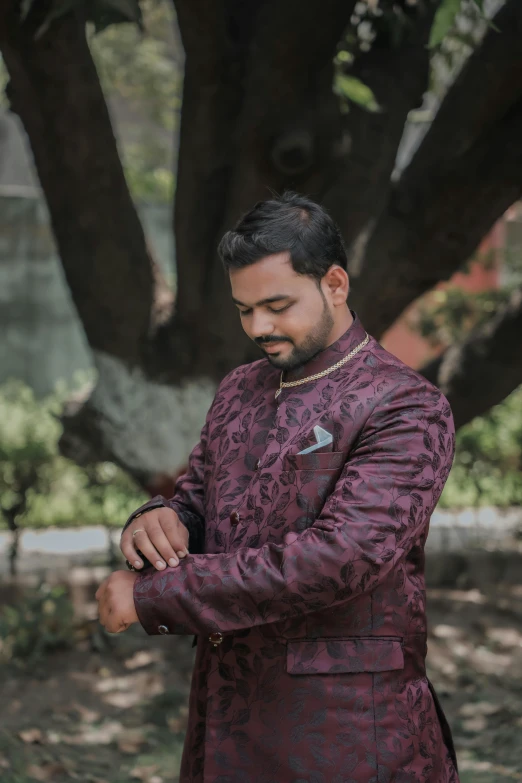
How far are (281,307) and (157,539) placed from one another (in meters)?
0.55

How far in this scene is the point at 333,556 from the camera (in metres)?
1.85

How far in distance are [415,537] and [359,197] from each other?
2.12 meters

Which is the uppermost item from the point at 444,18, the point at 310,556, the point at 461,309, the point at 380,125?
the point at 444,18

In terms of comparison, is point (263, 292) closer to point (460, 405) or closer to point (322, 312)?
point (322, 312)

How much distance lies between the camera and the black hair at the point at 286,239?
6.70 feet

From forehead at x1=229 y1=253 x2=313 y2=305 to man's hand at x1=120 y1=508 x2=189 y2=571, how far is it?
1.64 ft

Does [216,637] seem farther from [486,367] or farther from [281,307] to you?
[486,367]

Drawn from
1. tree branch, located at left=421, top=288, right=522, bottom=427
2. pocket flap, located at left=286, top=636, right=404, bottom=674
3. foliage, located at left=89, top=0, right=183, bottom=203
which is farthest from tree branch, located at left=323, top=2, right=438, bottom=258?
foliage, located at left=89, top=0, right=183, bottom=203

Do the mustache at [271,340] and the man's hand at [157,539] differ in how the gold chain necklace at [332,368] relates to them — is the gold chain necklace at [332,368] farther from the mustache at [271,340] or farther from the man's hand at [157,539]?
the man's hand at [157,539]

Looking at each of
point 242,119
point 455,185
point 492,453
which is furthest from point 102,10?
point 492,453

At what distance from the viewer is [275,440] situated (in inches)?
83.5

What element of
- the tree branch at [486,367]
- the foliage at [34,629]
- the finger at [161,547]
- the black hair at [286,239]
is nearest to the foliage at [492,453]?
the tree branch at [486,367]

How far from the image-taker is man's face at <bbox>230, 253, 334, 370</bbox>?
2041mm

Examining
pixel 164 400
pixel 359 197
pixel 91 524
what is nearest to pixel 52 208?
pixel 164 400
